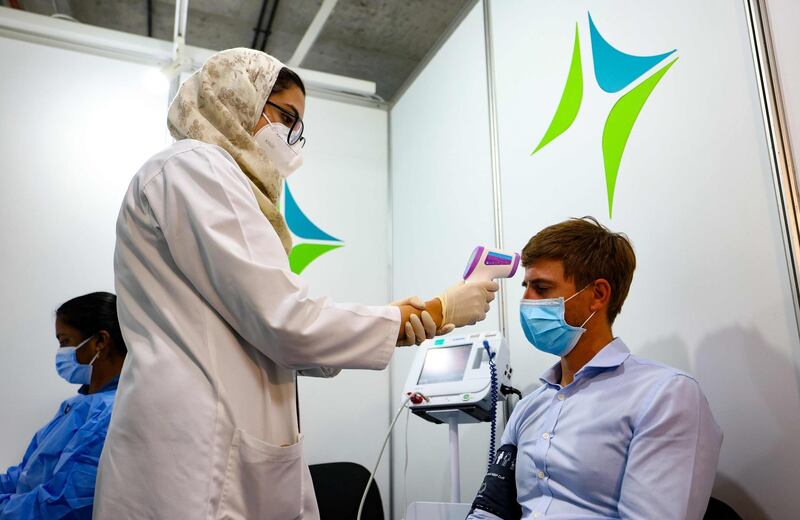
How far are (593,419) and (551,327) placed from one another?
0.96ft

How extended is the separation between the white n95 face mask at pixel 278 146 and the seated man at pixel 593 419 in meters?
0.78

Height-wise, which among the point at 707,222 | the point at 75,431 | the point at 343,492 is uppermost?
the point at 707,222

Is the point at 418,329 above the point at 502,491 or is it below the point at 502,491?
above

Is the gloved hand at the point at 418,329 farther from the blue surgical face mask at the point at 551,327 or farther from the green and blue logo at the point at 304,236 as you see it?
the green and blue logo at the point at 304,236

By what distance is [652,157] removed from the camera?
199cm

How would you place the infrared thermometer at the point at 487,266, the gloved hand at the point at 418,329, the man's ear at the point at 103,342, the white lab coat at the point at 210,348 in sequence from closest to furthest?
the white lab coat at the point at 210,348, the gloved hand at the point at 418,329, the infrared thermometer at the point at 487,266, the man's ear at the point at 103,342

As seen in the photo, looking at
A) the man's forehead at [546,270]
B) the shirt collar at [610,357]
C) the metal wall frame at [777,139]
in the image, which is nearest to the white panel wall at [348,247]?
the man's forehead at [546,270]

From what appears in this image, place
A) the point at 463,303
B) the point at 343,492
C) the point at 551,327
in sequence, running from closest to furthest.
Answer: the point at 463,303 < the point at 551,327 < the point at 343,492

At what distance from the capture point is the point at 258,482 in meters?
1.10

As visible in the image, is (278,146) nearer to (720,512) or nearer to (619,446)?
(619,446)

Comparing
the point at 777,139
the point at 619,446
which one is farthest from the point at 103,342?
the point at 777,139

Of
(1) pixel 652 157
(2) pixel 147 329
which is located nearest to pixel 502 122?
(1) pixel 652 157

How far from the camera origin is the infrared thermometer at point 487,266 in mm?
1481

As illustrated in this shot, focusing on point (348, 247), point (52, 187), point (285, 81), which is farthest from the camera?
point (348, 247)
